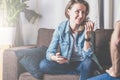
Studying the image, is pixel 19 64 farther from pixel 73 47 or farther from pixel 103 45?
pixel 103 45

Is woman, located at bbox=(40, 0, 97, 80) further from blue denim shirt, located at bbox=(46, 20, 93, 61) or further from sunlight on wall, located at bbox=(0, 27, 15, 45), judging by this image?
sunlight on wall, located at bbox=(0, 27, 15, 45)

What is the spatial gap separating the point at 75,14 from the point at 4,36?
2.19 ft

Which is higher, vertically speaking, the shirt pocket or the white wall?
the white wall

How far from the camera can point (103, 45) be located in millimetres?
2008

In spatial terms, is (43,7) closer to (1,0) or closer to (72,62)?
(1,0)

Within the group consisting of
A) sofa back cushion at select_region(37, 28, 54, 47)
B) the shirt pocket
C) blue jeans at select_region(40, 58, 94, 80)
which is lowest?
blue jeans at select_region(40, 58, 94, 80)

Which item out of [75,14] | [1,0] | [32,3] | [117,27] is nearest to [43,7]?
[32,3]

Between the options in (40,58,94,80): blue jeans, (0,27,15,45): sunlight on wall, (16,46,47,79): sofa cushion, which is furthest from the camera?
(0,27,15,45): sunlight on wall

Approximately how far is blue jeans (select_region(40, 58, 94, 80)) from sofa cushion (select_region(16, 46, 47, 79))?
4 centimetres

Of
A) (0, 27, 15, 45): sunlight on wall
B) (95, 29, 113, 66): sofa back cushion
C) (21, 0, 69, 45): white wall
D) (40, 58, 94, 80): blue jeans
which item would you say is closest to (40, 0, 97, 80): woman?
(40, 58, 94, 80): blue jeans

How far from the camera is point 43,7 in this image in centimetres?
238

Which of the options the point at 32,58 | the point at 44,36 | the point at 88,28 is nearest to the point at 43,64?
the point at 32,58

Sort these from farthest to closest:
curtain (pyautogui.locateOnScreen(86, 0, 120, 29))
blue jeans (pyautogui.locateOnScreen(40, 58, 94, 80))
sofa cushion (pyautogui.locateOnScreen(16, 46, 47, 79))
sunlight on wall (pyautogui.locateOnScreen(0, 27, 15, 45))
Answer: sunlight on wall (pyautogui.locateOnScreen(0, 27, 15, 45)) < curtain (pyautogui.locateOnScreen(86, 0, 120, 29)) < sofa cushion (pyautogui.locateOnScreen(16, 46, 47, 79)) < blue jeans (pyautogui.locateOnScreen(40, 58, 94, 80))

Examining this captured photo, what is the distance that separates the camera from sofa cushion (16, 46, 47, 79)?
197 cm
